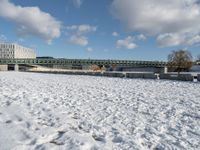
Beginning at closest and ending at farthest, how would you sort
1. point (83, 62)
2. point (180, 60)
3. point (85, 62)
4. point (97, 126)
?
point (97, 126) → point (180, 60) → point (85, 62) → point (83, 62)

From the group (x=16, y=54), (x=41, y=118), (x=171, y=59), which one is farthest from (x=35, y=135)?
(x=16, y=54)

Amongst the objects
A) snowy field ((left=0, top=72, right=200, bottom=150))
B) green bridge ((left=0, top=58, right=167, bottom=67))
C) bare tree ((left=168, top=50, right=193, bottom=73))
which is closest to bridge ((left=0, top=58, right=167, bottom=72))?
green bridge ((left=0, top=58, right=167, bottom=67))

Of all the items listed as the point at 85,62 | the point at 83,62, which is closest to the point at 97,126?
the point at 85,62

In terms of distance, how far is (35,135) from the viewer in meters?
6.35

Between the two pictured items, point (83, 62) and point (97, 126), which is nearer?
point (97, 126)

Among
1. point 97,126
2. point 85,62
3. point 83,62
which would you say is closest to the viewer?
point 97,126

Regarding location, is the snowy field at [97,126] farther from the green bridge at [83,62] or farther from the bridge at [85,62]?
the green bridge at [83,62]

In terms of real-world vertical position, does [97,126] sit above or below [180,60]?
below

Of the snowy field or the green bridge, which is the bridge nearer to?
the green bridge

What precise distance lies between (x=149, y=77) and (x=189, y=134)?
2623 cm

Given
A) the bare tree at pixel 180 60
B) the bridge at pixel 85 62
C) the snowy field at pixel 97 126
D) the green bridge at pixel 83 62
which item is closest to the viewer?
the snowy field at pixel 97 126

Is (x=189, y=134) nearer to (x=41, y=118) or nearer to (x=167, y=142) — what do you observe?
(x=167, y=142)

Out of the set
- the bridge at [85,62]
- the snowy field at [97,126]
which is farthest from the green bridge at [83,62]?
the snowy field at [97,126]

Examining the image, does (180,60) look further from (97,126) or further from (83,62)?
(83,62)
